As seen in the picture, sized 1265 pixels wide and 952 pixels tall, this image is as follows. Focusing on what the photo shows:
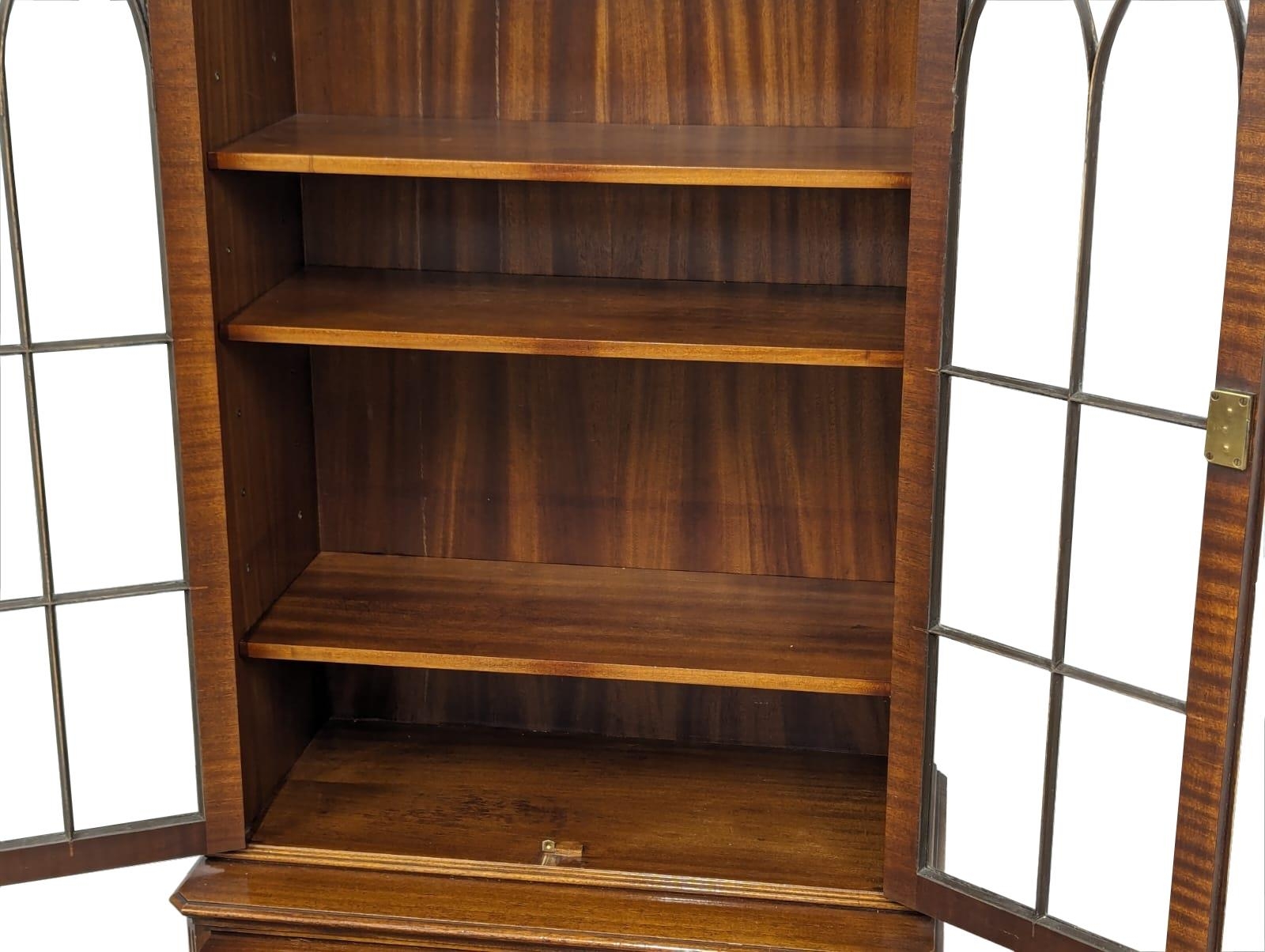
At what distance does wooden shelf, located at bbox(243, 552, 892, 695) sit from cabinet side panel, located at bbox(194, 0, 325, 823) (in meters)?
0.09

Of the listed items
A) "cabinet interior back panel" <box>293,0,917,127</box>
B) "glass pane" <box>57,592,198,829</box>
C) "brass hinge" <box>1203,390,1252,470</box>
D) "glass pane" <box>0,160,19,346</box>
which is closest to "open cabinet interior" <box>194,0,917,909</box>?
"cabinet interior back panel" <box>293,0,917,127</box>

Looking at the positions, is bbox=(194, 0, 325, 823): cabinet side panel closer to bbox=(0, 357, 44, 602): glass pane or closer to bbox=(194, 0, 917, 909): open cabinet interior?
bbox=(194, 0, 917, 909): open cabinet interior

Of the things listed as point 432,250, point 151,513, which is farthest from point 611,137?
point 151,513

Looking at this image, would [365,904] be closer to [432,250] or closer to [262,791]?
[262,791]

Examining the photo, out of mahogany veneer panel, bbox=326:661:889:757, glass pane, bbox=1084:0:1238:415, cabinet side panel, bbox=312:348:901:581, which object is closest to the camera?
glass pane, bbox=1084:0:1238:415

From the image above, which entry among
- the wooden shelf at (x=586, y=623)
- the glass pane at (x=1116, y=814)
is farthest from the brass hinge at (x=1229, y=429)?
the wooden shelf at (x=586, y=623)

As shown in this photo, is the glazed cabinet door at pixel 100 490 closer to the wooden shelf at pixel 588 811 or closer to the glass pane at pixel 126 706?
the glass pane at pixel 126 706

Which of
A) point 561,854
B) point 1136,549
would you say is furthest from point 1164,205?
point 561,854

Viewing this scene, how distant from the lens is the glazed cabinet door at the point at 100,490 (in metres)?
2.12

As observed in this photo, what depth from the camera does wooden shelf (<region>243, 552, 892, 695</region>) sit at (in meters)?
2.41

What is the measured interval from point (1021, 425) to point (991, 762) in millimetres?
488

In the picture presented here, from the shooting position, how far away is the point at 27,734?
232 centimetres

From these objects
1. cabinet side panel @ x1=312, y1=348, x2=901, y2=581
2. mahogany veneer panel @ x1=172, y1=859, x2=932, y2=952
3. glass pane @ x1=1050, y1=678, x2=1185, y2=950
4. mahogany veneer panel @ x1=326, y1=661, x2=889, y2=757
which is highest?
cabinet side panel @ x1=312, y1=348, x2=901, y2=581

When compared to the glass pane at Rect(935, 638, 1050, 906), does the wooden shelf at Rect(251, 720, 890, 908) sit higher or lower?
lower
